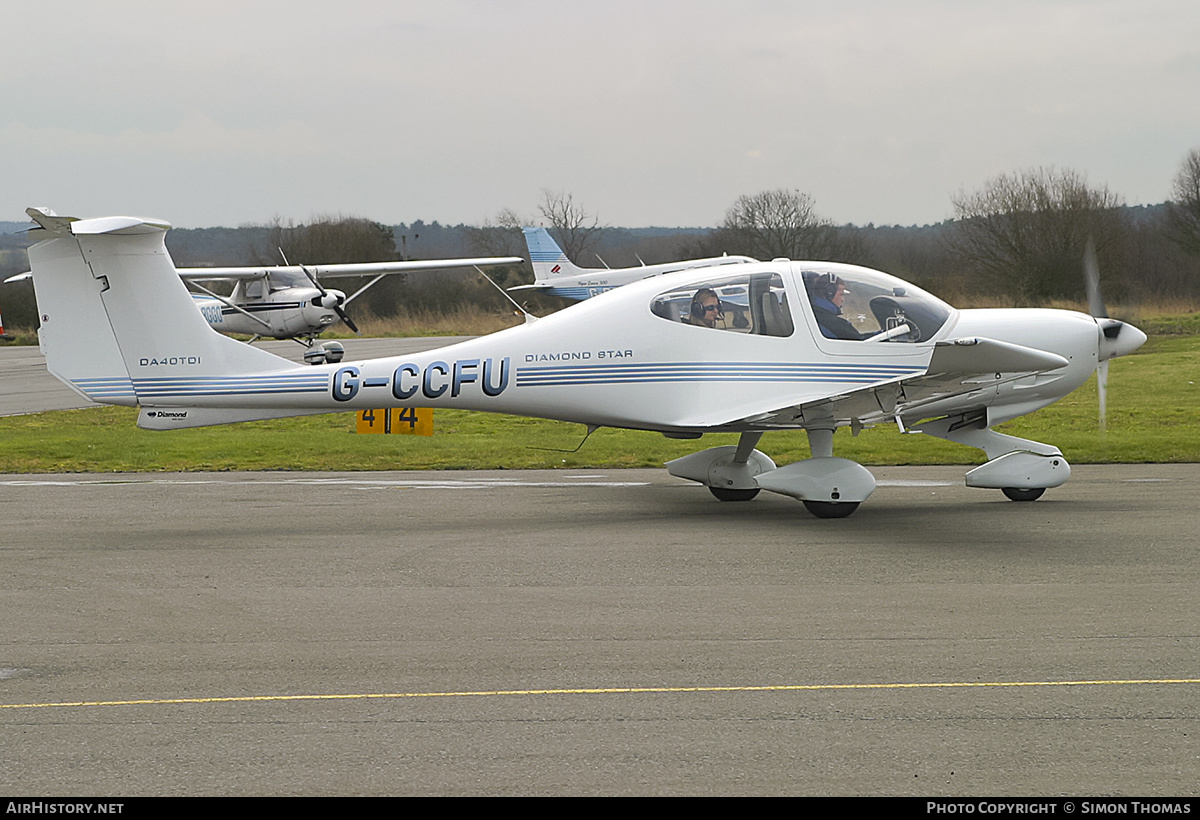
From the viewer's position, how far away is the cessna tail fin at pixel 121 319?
10570 millimetres

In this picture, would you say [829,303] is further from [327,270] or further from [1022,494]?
[327,270]

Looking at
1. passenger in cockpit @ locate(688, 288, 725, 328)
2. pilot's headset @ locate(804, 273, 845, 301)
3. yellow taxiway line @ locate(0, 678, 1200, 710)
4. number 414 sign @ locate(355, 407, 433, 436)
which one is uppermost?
pilot's headset @ locate(804, 273, 845, 301)

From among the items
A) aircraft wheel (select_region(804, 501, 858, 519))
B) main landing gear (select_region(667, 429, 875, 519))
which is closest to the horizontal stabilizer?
main landing gear (select_region(667, 429, 875, 519))

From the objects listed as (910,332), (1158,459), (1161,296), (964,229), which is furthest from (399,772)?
(1161,296)

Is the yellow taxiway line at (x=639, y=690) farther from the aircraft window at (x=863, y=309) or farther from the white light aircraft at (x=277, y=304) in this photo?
the white light aircraft at (x=277, y=304)

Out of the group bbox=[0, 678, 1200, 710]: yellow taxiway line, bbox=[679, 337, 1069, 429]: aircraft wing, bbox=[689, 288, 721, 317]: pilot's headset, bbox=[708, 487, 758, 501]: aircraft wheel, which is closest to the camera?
bbox=[0, 678, 1200, 710]: yellow taxiway line

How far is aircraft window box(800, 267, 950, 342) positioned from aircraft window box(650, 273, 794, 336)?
0.32 meters

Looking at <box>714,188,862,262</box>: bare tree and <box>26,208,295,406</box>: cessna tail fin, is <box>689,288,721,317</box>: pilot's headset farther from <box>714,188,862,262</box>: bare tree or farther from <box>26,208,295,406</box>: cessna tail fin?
<box>714,188,862,262</box>: bare tree

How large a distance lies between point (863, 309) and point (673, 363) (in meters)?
1.92

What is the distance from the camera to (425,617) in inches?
302

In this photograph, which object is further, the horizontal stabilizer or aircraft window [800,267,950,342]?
aircraft window [800,267,950,342]

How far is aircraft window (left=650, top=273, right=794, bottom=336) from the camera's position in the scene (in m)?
11.7

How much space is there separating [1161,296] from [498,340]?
44905 millimetres

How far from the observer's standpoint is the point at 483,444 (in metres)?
19.5
